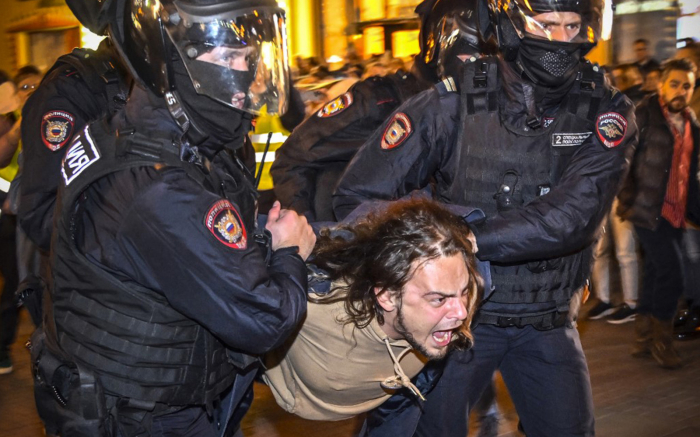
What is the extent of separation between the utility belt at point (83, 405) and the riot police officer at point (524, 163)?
1.10 metres

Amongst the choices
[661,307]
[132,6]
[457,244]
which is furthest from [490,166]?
[661,307]

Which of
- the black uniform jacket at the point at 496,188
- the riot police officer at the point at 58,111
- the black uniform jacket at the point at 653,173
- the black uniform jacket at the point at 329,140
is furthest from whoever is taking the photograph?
the black uniform jacket at the point at 653,173

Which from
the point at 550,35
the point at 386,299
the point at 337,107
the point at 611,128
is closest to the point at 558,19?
the point at 550,35

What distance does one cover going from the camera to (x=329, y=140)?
13.6 ft

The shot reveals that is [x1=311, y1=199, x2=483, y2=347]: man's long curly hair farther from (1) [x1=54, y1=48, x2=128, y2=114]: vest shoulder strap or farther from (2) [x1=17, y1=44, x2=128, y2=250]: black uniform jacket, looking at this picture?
(1) [x1=54, y1=48, x2=128, y2=114]: vest shoulder strap

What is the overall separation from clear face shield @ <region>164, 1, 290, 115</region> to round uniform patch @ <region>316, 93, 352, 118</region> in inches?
66.2

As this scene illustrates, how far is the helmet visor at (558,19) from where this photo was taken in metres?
3.04

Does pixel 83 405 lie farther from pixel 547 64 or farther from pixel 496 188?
pixel 547 64

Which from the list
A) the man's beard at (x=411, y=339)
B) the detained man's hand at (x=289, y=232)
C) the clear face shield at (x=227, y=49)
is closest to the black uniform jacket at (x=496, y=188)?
the man's beard at (x=411, y=339)

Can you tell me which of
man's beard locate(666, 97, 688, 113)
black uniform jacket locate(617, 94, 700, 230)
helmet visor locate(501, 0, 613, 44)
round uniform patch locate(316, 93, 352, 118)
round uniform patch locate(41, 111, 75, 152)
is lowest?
black uniform jacket locate(617, 94, 700, 230)

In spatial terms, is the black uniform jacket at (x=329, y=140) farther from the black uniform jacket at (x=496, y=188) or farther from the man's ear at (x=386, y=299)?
the man's ear at (x=386, y=299)

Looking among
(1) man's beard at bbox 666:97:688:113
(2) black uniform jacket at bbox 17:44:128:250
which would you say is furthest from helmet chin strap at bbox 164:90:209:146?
(1) man's beard at bbox 666:97:688:113

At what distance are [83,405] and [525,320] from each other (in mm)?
1523

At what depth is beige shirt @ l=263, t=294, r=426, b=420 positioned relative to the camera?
268 centimetres
